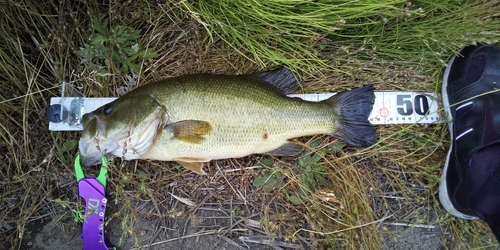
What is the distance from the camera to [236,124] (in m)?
2.63

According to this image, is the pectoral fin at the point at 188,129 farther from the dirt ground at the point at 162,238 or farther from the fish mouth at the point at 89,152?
the dirt ground at the point at 162,238

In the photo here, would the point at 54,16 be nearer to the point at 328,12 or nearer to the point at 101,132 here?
the point at 101,132

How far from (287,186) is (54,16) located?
2294 millimetres

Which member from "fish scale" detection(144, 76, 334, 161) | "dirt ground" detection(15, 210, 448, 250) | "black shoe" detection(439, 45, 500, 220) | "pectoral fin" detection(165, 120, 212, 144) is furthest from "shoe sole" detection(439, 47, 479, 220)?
"pectoral fin" detection(165, 120, 212, 144)

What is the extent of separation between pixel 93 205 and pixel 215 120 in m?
1.18

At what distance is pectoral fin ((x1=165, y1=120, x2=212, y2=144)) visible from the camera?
254cm

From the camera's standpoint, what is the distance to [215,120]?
2.60 meters

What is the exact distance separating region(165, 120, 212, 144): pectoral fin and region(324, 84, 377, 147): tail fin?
0.97 m

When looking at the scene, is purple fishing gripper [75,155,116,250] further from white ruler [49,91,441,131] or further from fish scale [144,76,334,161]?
white ruler [49,91,441,131]

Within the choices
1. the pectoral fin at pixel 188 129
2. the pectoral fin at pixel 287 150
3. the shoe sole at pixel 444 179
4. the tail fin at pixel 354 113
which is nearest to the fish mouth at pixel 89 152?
the pectoral fin at pixel 188 129

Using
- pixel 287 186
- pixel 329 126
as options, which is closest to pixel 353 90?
pixel 329 126

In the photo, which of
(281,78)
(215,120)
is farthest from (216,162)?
(281,78)

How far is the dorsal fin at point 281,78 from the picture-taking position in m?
2.83

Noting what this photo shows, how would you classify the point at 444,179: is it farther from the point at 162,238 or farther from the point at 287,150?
the point at 162,238
